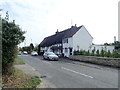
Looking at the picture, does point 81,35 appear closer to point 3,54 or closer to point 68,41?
point 68,41

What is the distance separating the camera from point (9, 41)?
992 centimetres

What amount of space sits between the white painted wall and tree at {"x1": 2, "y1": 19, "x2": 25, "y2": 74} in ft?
111

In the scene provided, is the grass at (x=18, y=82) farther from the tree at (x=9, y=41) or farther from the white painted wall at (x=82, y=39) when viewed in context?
the white painted wall at (x=82, y=39)

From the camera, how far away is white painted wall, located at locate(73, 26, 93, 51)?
4406 cm

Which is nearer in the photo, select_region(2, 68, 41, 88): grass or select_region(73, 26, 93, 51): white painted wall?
select_region(2, 68, 41, 88): grass

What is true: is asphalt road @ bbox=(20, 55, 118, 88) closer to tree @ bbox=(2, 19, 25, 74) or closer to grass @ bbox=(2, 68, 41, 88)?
grass @ bbox=(2, 68, 41, 88)

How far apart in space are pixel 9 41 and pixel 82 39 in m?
36.3

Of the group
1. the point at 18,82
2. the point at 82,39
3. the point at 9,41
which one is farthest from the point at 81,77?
the point at 82,39

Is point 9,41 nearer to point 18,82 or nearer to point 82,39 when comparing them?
point 18,82

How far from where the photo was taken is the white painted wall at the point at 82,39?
44062 millimetres

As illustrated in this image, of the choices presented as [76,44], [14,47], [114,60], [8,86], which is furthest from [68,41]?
[8,86]

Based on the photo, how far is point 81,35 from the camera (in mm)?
45062

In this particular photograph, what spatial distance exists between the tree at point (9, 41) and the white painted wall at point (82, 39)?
3378 cm

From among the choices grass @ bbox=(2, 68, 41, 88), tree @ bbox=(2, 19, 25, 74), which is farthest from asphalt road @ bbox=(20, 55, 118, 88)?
tree @ bbox=(2, 19, 25, 74)
